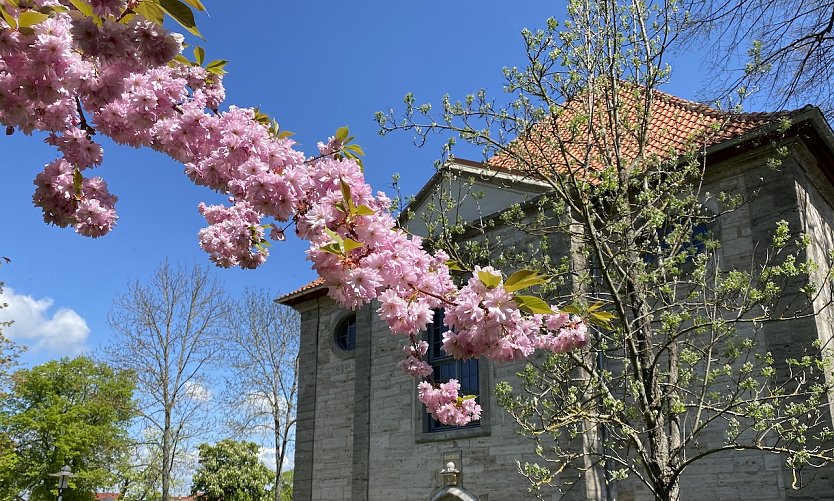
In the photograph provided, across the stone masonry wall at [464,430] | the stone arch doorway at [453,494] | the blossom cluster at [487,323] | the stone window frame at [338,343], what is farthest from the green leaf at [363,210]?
the stone window frame at [338,343]

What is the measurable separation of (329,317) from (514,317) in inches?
582

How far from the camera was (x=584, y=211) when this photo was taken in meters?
6.53

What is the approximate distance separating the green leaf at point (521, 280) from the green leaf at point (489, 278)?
0.13 feet

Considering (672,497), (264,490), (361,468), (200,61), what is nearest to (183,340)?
(264,490)

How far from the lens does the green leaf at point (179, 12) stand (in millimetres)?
2262

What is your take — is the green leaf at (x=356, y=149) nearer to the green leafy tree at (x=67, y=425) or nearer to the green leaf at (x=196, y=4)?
the green leaf at (x=196, y=4)

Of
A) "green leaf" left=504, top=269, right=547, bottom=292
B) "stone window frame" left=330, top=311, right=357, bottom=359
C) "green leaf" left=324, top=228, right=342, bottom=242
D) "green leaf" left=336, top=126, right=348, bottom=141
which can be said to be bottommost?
"green leaf" left=504, top=269, right=547, bottom=292

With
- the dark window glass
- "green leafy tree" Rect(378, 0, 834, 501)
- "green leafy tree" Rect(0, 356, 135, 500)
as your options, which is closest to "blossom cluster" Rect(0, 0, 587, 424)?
"green leafy tree" Rect(378, 0, 834, 501)

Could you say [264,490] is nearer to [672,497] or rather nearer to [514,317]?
[672,497]

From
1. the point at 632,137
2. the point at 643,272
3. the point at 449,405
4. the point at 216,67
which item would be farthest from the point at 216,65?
the point at 632,137

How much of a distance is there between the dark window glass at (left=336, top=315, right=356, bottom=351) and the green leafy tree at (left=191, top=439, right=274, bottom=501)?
15.4 m

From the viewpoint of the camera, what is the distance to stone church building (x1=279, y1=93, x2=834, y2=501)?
892cm

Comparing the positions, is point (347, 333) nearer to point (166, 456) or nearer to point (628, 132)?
point (628, 132)

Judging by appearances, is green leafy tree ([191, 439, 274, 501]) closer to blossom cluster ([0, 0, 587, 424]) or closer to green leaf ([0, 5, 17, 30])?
blossom cluster ([0, 0, 587, 424])
